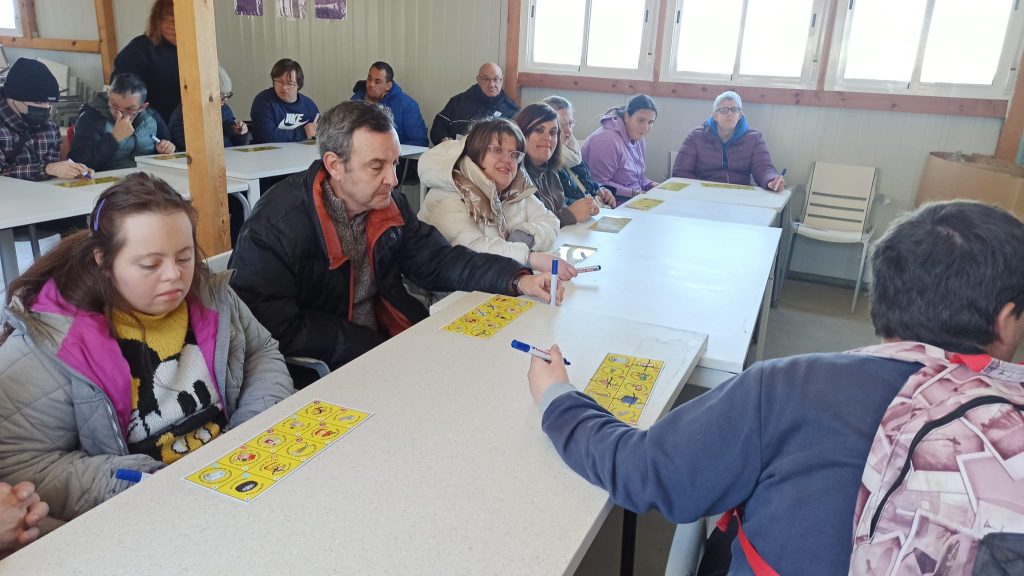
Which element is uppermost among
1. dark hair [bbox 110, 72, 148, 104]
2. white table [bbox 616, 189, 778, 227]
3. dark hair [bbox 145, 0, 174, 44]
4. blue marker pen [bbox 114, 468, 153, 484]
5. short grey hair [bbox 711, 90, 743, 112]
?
dark hair [bbox 145, 0, 174, 44]

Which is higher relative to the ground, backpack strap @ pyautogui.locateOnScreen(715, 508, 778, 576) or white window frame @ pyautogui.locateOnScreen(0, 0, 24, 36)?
white window frame @ pyautogui.locateOnScreen(0, 0, 24, 36)

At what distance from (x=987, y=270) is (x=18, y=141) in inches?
151

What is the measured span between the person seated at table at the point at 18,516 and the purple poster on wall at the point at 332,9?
20.1 feet

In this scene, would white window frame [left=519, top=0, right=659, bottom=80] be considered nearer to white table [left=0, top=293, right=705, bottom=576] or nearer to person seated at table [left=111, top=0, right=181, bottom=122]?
person seated at table [left=111, top=0, right=181, bottom=122]

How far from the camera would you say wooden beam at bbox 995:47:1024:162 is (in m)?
4.41

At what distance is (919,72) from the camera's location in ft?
15.5

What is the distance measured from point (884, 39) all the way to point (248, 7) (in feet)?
17.8

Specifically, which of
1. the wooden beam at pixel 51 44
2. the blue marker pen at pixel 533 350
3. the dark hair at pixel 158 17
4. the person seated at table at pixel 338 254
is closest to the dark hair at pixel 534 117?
the person seated at table at pixel 338 254

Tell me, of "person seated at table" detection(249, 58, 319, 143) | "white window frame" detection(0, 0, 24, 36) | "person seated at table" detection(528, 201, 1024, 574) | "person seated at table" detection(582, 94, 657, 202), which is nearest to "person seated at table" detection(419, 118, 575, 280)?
"person seated at table" detection(528, 201, 1024, 574)

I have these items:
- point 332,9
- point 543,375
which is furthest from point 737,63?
point 543,375

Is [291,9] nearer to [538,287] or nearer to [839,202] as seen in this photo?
[839,202]

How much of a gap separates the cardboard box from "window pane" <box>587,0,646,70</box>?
2.21m

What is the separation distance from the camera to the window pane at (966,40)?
4504 mm

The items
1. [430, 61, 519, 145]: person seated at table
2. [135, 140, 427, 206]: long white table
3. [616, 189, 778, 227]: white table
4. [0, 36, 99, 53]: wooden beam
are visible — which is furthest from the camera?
[0, 36, 99, 53]: wooden beam
